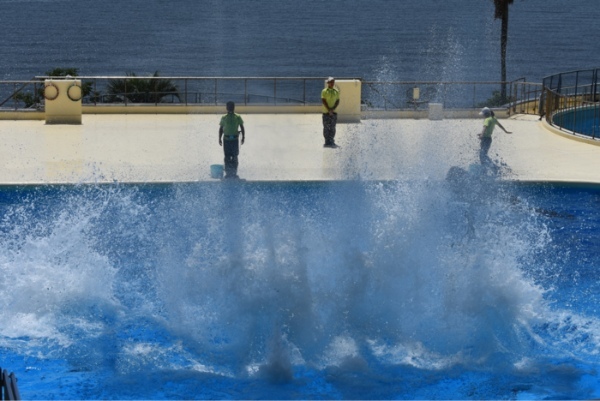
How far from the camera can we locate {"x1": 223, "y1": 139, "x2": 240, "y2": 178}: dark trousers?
1794 centimetres

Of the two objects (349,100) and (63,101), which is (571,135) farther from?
(63,101)

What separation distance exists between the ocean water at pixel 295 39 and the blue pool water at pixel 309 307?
57.7 m

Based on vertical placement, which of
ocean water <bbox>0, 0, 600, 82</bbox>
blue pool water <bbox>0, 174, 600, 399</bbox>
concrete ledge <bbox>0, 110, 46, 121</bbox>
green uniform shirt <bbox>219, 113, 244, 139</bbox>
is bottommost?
blue pool water <bbox>0, 174, 600, 399</bbox>

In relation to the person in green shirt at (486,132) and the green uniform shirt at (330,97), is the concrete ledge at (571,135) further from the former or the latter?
the green uniform shirt at (330,97)

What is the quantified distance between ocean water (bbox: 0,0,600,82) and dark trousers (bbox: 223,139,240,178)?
53402 millimetres

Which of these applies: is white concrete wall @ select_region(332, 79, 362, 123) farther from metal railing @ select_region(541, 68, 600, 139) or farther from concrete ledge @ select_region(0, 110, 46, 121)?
concrete ledge @ select_region(0, 110, 46, 121)

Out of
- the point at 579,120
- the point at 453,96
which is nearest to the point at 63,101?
the point at 579,120

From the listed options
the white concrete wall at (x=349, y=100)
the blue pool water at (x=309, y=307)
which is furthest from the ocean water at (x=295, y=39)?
the blue pool water at (x=309, y=307)

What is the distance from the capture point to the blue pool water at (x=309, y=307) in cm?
983

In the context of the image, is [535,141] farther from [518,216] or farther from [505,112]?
[518,216]

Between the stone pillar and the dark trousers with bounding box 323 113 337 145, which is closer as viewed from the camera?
the dark trousers with bounding box 323 113 337 145

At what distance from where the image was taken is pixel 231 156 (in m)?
18.0

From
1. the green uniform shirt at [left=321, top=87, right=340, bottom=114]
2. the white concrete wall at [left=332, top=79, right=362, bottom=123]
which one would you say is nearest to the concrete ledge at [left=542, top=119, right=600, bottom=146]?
the white concrete wall at [left=332, top=79, right=362, bottom=123]

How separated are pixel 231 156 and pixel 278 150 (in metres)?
2.84
